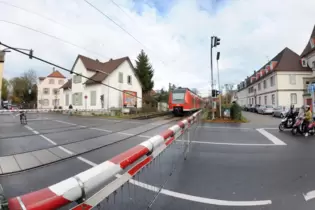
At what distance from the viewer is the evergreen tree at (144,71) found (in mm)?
43938

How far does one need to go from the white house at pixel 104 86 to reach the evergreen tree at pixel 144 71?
7.91 m

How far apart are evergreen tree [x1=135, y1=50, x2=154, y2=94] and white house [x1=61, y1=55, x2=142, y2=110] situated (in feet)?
26.0

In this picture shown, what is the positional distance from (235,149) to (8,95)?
278 ft

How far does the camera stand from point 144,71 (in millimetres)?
44125

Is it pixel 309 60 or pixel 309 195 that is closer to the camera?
pixel 309 195

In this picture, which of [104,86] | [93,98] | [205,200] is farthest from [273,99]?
[205,200]

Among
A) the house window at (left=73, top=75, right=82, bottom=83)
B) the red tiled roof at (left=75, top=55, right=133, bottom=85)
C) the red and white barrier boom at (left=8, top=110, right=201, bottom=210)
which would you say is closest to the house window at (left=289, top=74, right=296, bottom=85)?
the red tiled roof at (left=75, top=55, right=133, bottom=85)

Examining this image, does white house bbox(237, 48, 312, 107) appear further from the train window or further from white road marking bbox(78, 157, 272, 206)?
white road marking bbox(78, 157, 272, 206)

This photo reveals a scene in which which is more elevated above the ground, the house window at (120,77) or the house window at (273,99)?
the house window at (120,77)

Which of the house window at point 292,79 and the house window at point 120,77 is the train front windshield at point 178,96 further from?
the house window at point 292,79

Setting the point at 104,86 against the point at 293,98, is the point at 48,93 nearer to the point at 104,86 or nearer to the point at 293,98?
the point at 104,86

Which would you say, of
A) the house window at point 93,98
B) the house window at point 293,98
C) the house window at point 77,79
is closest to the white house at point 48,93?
the house window at point 77,79

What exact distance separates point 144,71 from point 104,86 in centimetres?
1590

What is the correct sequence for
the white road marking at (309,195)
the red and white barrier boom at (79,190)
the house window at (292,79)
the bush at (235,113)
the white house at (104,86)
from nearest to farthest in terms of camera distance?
the red and white barrier boom at (79,190) → the white road marking at (309,195) → the bush at (235,113) → the white house at (104,86) → the house window at (292,79)
